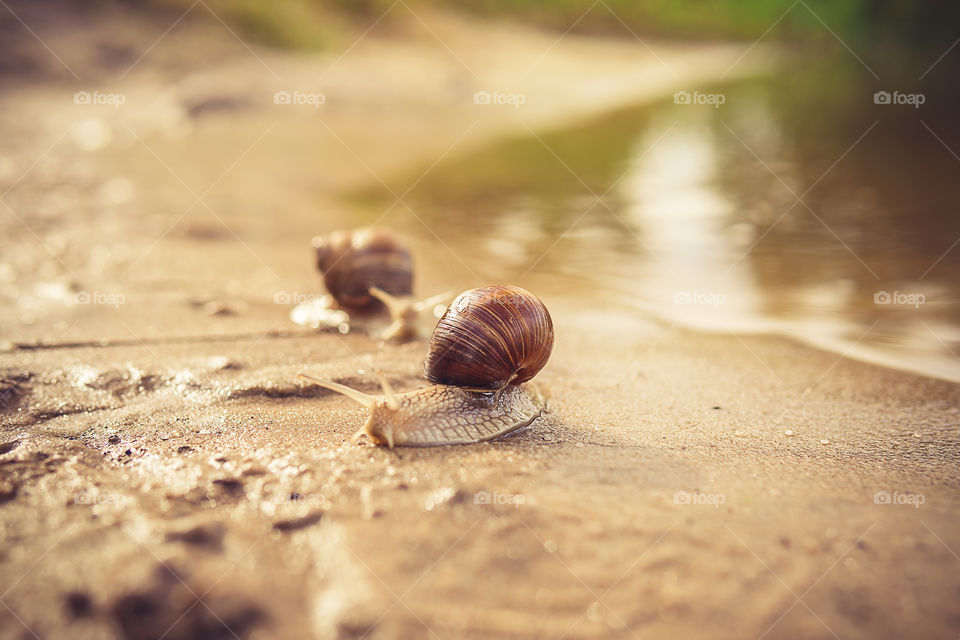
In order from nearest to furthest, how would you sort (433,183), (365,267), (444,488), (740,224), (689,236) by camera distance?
(444,488), (365,267), (689,236), (740,224), (433,183)

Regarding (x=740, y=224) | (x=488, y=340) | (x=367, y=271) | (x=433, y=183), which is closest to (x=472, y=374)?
(x=488, y=340)

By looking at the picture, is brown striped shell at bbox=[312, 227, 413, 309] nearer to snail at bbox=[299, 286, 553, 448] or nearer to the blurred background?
the blurred background

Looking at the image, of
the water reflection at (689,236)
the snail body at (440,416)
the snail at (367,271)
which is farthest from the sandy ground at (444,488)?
the water reflection at (689,236)

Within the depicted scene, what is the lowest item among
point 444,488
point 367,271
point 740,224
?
point 444,488

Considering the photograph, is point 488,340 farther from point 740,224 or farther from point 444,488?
point 740,224

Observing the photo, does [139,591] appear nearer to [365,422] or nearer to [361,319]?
[365,422]

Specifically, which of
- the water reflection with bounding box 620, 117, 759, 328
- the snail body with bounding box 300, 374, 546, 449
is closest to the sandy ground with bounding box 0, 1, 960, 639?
the snail body with bounding box 300, 374, 546, 449

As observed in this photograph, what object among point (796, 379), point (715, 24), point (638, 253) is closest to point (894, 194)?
point (638, 253)
